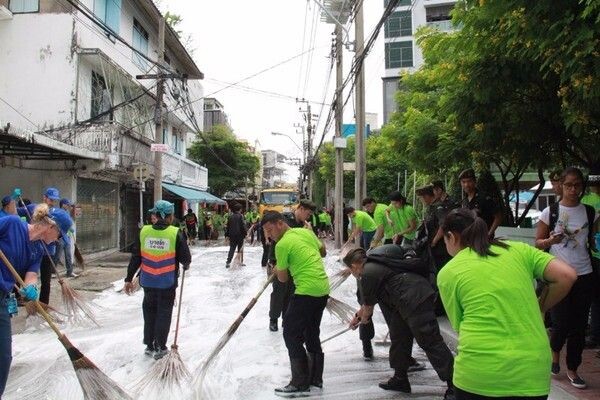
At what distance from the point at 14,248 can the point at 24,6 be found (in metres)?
14.1

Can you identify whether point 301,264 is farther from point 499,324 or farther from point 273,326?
point 273,326

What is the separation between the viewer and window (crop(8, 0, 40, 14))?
14828 mm

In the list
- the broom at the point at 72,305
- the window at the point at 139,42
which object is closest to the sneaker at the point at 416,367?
the broom at the point at 72,305

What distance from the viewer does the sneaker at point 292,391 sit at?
14.6 feet

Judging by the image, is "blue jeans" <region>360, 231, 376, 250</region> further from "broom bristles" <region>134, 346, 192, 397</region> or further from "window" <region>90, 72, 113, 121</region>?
"window" <region>90, 72, 113, 121</region>

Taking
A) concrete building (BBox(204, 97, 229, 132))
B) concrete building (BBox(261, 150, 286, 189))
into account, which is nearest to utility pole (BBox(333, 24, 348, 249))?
concrete building (BBox(204, 97, 229, 132))

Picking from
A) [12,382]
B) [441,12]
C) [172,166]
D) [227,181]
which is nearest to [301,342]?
[12,382]

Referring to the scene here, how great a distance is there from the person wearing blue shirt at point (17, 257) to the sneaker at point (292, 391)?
2.13m

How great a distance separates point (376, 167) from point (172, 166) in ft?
40.9

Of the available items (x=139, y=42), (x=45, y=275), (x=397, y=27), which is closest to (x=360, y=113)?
(x=45, y=275)

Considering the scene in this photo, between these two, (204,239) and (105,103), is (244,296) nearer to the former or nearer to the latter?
(105,103)

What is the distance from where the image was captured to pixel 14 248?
3.71m

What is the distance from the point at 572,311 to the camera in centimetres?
427

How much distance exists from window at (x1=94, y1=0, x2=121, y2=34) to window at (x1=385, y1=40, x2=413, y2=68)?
3481 cm
